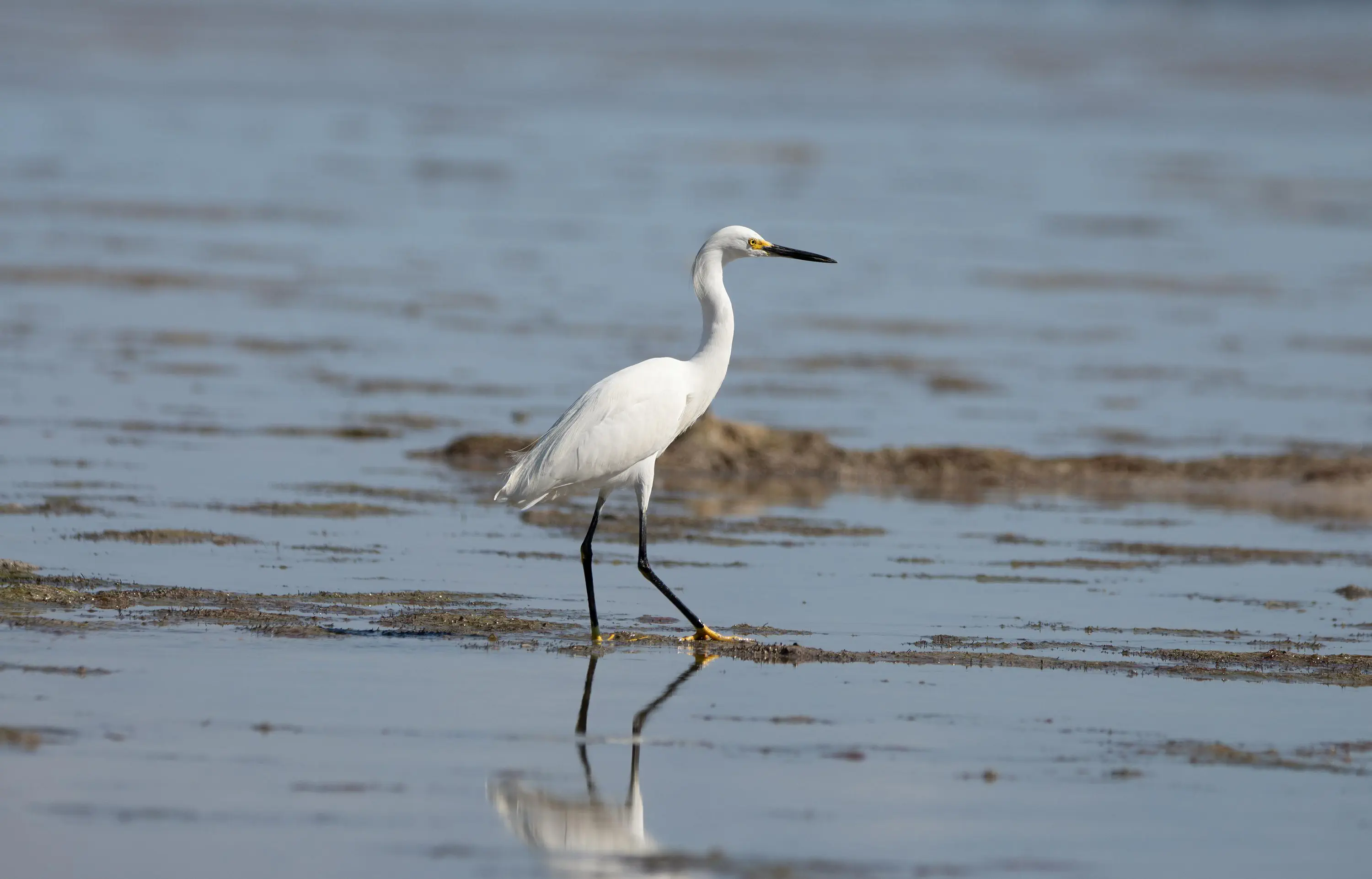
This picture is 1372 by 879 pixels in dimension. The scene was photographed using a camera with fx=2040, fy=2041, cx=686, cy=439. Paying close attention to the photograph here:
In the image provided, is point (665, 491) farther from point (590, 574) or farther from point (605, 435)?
point (590, 574)

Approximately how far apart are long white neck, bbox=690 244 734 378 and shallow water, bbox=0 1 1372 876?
126cm

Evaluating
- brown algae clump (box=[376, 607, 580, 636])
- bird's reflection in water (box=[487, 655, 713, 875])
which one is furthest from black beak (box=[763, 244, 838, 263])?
bird's reflection in water (box=[487, 655, 713, 875])

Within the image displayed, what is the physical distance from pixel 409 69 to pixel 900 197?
109 ft

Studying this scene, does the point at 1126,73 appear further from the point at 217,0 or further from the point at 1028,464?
the point at 1028,464

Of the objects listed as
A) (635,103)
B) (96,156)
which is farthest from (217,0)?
(96,156)

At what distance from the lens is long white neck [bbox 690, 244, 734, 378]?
1056 centimetres

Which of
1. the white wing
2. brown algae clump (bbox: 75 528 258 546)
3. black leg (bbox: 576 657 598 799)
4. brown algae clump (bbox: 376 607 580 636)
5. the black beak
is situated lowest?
brown algae clump (bbox: 75 528 258 546)

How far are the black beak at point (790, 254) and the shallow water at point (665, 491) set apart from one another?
1.79 meters

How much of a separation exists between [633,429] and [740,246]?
1356mm

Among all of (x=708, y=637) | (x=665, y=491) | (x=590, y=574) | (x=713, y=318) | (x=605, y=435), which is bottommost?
(x=665, y=491)

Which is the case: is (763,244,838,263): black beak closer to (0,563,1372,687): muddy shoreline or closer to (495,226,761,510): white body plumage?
(495,226,761,510): white body plumage

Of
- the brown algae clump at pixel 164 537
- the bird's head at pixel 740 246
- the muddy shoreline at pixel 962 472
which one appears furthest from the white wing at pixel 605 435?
the muddy shoreline at pixel 962 472

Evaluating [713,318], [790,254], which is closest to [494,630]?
[713,318]

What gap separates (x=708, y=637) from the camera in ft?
31.8
